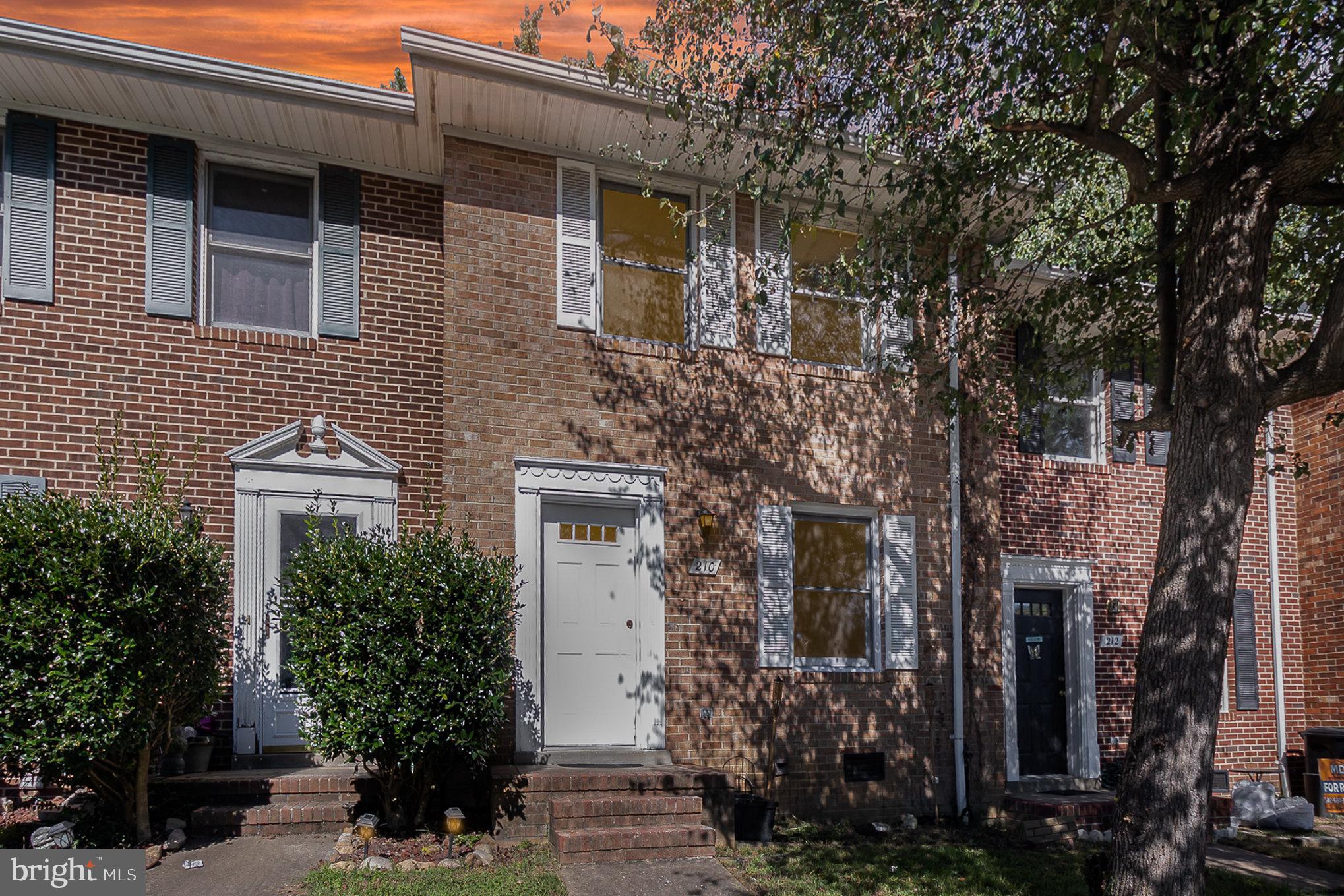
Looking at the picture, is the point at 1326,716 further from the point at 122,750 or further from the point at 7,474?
the point at 7,474

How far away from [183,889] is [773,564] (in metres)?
5.42

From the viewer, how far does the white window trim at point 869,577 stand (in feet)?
34.0

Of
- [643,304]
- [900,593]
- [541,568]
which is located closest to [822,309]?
[643,304]

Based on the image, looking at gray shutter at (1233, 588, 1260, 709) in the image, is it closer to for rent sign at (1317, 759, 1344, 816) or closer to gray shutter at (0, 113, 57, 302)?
for rent sign at (1317, 759, 1344, 816)

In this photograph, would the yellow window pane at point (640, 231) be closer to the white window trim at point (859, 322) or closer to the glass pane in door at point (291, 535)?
the white window trim at point (859, 322)

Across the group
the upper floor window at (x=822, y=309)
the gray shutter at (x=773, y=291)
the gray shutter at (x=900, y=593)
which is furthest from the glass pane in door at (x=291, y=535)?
the gray shutter at (x=900, y=593)

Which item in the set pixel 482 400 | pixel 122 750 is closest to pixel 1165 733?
pixel 482 400

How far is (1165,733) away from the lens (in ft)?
21.1

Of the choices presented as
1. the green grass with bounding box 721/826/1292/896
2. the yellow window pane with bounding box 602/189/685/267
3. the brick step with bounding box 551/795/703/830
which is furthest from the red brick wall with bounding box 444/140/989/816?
the brick step with bounding box 551/795/703/830

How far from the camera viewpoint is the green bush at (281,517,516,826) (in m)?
7.37

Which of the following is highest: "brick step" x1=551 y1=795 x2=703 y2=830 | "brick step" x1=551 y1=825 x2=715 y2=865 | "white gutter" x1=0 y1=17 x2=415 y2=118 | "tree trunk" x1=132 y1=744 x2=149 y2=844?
"white gutter" x1=0 y1=17 x2=415 y2=118

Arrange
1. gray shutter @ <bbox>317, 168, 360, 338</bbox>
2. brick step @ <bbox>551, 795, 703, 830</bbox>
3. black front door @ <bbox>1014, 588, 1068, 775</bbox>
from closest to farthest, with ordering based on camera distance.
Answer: brick step @ <bbox>551, 795, 703, 830</bbox>
gray shutter @ <bbox>317, 168, 360, 338</bbox>
black front door @ <bbox>1014, 588, 1068, 775</bbox>

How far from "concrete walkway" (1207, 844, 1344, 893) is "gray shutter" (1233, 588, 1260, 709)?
143 inches

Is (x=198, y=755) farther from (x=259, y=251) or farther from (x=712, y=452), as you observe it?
(x=712, y=452)
